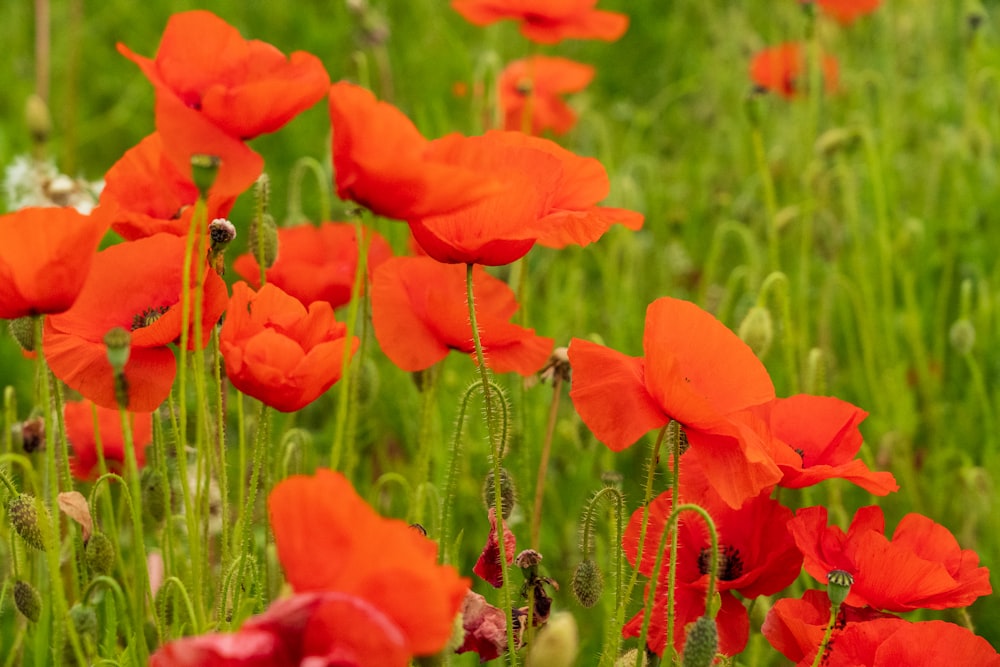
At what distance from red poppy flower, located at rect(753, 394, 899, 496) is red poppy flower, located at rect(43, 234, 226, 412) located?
59cm

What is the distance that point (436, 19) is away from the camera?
3.73m

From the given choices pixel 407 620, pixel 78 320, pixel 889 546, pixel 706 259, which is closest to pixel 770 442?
pixel 889 546

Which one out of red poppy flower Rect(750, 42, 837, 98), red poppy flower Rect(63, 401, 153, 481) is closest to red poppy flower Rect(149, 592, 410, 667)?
red poppy flower Rect(63, 401, 153, 481)

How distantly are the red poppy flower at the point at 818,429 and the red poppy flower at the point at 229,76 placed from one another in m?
0.58

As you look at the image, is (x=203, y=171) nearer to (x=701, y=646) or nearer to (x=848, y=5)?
(x=701, y=646)

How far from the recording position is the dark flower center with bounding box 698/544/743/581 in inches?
48.6

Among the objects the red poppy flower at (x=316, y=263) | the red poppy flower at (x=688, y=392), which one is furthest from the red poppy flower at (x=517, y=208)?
the red poppy flower at (x=316, y=263)

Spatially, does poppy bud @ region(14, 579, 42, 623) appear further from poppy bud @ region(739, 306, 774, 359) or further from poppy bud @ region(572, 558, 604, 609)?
poppy bud @ region(739, 306, 774, 359)

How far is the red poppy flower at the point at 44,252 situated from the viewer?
98cm

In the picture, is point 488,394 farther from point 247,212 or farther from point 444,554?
point 247,212

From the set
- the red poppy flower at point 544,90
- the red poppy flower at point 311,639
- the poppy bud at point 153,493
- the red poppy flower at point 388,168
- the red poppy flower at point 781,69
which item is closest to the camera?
the red poppy flower at point 311,639

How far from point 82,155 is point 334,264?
2.00m

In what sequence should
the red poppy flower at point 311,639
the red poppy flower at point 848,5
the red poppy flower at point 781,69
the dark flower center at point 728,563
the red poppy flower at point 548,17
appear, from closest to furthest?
the red poppy flower at point 311,639 < the dark flower center at point 728,563 < the red poppy flower at point 548,17 < the red poppy flower at point 781,69 < the red poppy flower at point 848,5

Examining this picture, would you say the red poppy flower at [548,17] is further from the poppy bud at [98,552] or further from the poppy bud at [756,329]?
the poppy bud at [98,552]
